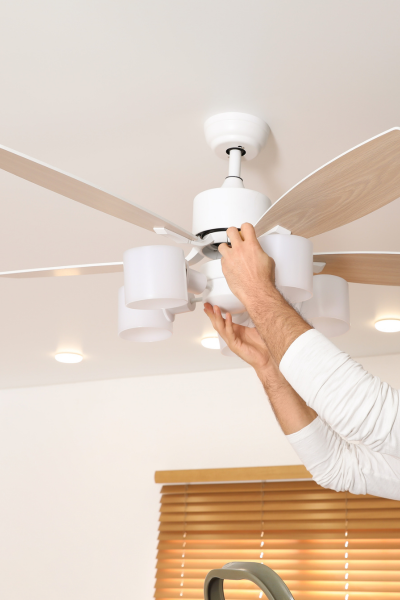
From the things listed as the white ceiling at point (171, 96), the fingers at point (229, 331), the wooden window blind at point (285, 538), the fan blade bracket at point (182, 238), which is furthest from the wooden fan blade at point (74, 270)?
the wooden window blind at point (285, 538)

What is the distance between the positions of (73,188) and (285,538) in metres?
2.34

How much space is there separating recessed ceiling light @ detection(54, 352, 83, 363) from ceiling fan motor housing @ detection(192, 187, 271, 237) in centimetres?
199

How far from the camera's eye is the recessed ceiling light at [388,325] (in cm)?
253

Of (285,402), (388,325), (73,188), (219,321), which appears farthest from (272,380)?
(388,325)

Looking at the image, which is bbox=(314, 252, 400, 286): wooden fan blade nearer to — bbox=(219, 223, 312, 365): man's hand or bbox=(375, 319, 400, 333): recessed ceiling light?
bbox=(219, 223, 312, 365): man's hand

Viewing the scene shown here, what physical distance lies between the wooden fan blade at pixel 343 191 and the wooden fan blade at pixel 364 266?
61mm

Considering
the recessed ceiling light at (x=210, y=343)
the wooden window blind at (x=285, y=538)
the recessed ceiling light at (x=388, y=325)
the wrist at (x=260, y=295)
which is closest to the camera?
the wrist at (x=260, y=295)

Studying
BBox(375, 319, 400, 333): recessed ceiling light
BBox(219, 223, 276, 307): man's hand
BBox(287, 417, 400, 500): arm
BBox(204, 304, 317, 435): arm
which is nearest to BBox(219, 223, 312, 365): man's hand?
BBox(219, 223, 276, 307): man's hand

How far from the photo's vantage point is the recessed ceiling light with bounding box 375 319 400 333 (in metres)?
2.53

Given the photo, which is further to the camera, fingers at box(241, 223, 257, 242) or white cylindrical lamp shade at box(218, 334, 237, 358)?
white cylindrical lamp shade at box(218, 334, 237, 358)

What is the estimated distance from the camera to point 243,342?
1257 millimetres

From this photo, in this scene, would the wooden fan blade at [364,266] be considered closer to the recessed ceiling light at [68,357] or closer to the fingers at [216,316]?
the fingers at [216,316]

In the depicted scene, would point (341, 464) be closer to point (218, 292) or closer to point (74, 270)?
point (218, 292)

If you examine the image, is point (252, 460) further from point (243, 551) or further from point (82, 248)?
point (82, 248)
